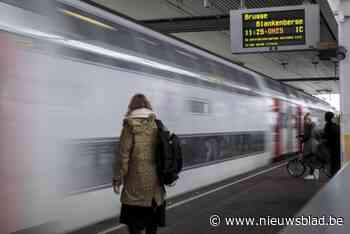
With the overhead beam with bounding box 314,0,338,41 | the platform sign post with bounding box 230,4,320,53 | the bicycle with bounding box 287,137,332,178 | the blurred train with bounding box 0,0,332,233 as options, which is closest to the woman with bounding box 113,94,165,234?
the blurred train with bounding box 0,0,332,233

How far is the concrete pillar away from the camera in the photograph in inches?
427

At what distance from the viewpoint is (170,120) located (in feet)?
27.3

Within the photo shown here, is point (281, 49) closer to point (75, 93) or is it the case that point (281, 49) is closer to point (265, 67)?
point (75, 93)

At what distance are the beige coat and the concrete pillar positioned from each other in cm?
741

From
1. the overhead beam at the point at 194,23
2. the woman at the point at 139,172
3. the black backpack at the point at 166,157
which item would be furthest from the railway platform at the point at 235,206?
the overhead beam at the point at 194,23

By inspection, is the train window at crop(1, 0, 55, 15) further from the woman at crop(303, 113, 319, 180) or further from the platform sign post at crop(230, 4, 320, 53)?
the woman at crop(303, 113, 319, 180)

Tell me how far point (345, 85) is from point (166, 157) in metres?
7.65

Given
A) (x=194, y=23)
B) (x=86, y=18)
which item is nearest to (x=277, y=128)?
(x=194, y=23)

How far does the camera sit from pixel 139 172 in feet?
14.8

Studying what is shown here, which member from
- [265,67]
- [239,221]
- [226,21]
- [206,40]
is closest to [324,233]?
[239,221]

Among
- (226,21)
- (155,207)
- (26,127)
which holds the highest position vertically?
(226,21)

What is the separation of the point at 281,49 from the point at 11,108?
699cm

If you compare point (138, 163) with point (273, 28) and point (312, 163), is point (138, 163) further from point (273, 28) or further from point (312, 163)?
point (312, 163)

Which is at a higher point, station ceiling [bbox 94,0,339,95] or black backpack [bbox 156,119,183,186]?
station ceiling [bbox 94,0,339,95]
